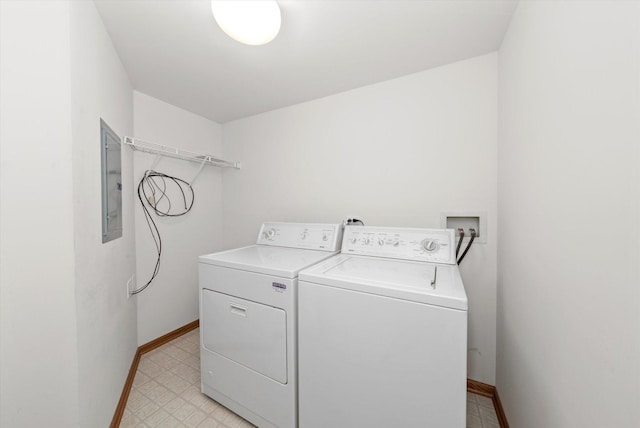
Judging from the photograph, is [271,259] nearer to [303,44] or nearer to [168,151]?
[303,44]

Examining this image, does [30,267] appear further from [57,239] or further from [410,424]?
[410,424]

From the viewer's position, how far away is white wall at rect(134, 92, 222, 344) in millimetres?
2088

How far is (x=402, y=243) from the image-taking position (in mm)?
1546

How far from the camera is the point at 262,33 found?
1164 mm

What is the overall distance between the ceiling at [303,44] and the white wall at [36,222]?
492mm

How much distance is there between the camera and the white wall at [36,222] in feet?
2.89

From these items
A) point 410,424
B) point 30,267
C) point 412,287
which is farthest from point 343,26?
point 410,424

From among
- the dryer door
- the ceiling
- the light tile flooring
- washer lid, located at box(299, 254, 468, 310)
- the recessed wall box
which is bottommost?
the light tile flooring

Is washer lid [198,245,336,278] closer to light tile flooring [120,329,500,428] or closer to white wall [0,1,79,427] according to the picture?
white wall [0,1,79,427]

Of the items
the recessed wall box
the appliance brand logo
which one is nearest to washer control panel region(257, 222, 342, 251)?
the appliance brand logo

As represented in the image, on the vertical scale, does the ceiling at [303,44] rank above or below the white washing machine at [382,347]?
above

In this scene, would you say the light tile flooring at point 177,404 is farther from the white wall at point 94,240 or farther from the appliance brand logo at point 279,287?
the appliance brand logo at point 279,287

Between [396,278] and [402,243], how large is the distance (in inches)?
18.7

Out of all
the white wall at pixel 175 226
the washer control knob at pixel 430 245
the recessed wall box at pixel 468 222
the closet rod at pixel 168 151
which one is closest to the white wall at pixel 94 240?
the closet rod at pixel 168 151
